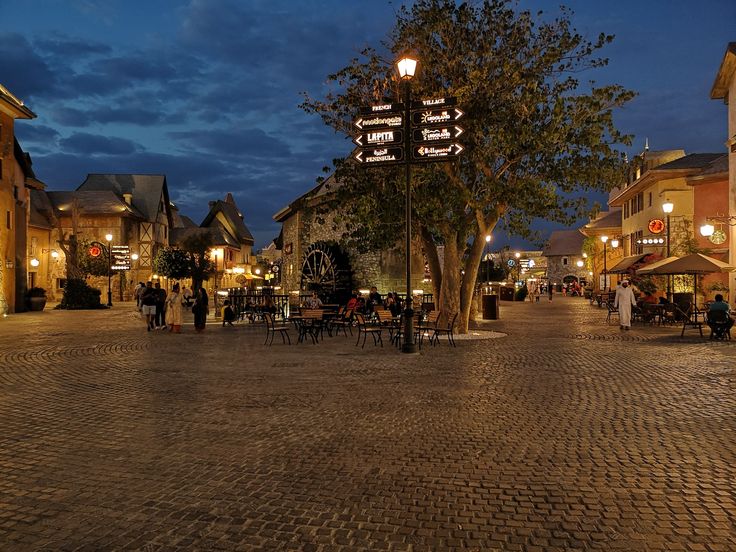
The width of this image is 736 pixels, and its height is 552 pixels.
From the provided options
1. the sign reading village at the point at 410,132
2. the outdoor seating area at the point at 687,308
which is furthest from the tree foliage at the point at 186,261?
the sign reading village at the point at 410,132

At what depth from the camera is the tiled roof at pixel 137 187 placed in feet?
202

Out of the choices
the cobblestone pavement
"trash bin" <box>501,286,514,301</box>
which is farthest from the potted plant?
"trash bin" <box>501,286,514,301</box>

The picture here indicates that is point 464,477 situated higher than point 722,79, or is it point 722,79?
point 722,79

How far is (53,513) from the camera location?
15.1 ft

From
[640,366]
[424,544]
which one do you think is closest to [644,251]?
[640,366]

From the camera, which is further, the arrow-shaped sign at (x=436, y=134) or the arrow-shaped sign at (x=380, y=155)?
the arrow-shaped sign at (x=380, y=155)

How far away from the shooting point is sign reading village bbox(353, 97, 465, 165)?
14.3 metres

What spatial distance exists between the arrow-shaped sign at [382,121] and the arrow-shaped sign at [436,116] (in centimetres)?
36

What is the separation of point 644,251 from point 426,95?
2748cm

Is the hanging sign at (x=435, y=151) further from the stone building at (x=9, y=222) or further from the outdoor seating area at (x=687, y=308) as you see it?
the stone building at (x=9, y=222)

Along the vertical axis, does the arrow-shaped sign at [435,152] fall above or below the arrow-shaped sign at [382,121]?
below

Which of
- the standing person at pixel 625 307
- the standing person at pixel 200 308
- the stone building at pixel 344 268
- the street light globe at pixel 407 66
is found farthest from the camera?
the stone building at pixel 344 268

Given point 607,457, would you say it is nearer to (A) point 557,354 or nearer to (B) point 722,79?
(A) point 557,354

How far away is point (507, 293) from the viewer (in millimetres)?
53156
